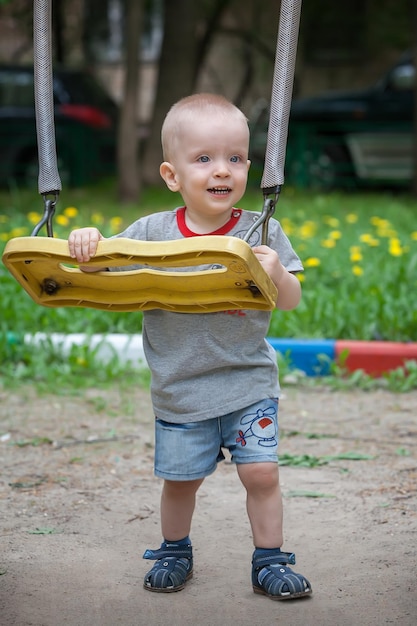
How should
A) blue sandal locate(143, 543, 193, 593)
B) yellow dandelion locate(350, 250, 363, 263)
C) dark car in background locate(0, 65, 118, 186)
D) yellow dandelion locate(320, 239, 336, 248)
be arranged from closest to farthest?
blue sandal locate(143, 543, 193, 593)
yellow dandelion locate(350, 250, 363, 263)
yellow dandelion locate(320, 239, 336, 248)
dark car in background locate(0, 65, 118, 186)

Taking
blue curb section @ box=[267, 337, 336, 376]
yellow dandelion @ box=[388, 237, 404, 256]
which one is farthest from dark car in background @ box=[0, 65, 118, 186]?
blue curb section @ box=[267, 337, 336, 376]

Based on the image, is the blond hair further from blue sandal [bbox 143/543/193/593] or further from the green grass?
the green grass

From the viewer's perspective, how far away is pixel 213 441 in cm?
263

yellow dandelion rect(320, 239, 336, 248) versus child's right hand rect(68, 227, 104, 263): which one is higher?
child's right hand rect(68, 227, 104, 263)

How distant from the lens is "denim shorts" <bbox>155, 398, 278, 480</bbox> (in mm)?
2570

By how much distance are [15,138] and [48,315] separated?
7.75 meters

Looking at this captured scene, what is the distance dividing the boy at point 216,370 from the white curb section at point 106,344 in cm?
227

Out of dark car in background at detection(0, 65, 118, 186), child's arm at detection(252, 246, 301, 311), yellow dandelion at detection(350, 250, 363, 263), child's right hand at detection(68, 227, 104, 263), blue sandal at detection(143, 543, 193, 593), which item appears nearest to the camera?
child's right hand at detection(68, 227, 104, 263)

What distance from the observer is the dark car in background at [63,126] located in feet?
41.3

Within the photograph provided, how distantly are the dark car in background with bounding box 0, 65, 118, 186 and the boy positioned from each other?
958 centimetres

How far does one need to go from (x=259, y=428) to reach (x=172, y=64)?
423 inches

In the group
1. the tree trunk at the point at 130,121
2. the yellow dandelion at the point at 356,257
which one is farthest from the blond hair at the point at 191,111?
the tree trunk at the point at 130,121

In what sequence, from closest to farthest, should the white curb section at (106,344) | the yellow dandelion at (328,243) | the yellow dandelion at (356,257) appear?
1. the white curb section at (106,344)
2. the yellow dandelion at (356,257)
3. the yellow dandelion at (328,243)

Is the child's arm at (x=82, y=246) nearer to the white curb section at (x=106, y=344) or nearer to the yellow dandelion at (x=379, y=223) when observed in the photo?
the white curb section at (x=106, y=344)
